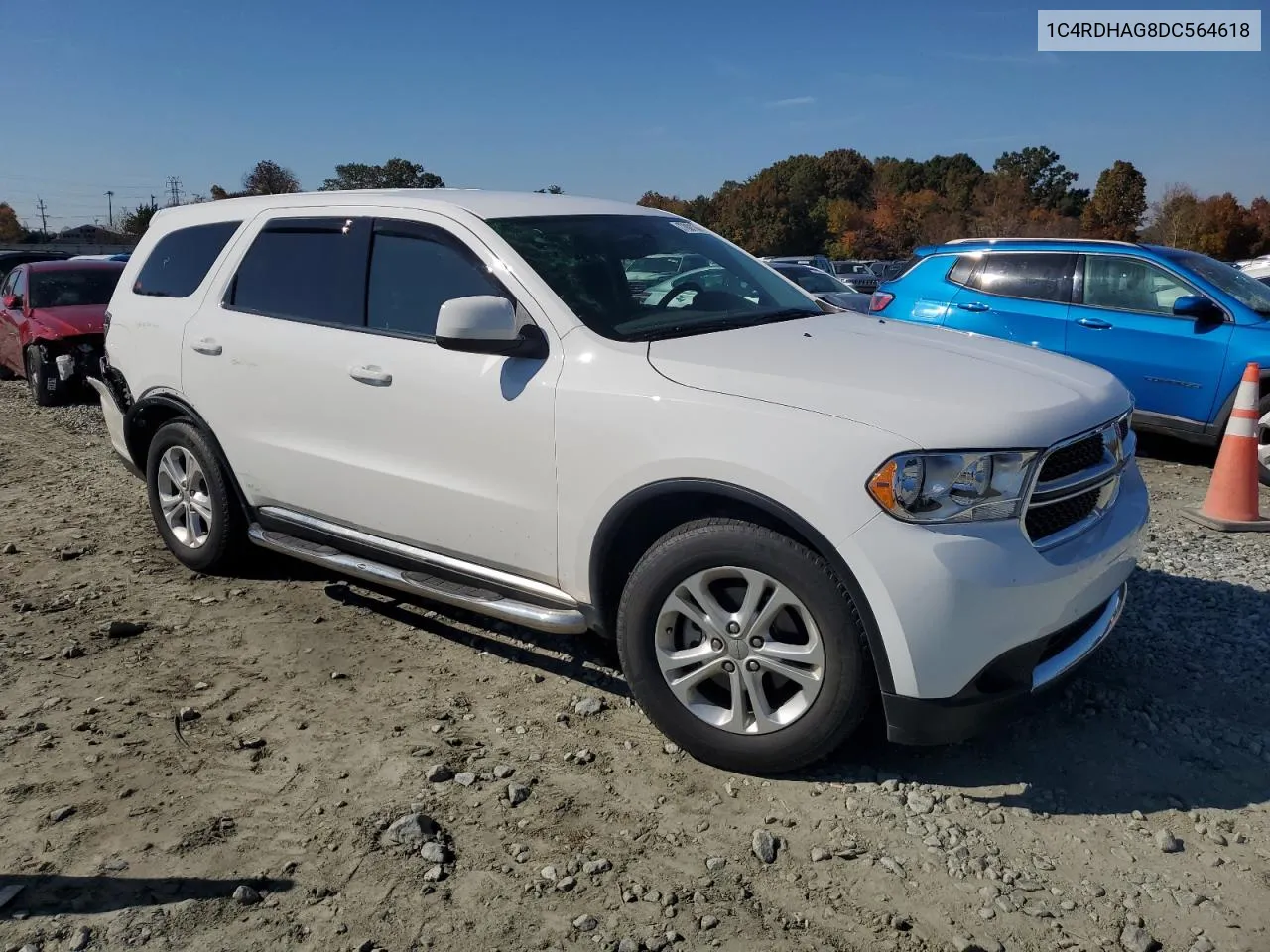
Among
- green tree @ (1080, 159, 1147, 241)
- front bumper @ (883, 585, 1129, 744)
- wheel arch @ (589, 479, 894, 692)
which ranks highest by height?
green tree @ (1080, 159, 1147, 241)

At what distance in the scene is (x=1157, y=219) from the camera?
65.2 m

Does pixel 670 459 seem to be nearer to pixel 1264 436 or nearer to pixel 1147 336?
pixel 1264 436

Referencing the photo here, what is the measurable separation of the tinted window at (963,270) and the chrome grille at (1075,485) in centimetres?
564

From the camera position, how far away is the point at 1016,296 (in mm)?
8484

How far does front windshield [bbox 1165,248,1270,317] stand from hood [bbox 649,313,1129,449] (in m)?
4.95

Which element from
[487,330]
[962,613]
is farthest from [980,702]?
[487,330]

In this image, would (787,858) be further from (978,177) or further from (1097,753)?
(978,177)

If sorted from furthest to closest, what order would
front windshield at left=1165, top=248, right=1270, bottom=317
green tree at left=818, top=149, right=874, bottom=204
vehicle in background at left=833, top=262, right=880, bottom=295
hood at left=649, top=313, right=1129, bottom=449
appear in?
green tree at left=818, top=149, right=874, bottom=204, vehicle in background at left=833, top=262, right=880, bottom=295, front windshield at left=1165, top=248, right=1270, bottom=317, hood at left=649, top=313, right=1129, bottom=449

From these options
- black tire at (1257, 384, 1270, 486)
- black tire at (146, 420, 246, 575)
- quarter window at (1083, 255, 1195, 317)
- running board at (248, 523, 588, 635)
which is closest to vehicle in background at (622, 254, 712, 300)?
running board at (248, 523, 588, 635)

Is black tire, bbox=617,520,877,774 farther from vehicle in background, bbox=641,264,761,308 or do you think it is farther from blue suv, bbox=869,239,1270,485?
blue suv, bbox=869,239,1270,485

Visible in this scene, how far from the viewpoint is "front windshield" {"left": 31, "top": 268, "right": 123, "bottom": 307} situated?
12.2m

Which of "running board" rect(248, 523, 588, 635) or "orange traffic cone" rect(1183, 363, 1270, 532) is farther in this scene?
"orange traffic cone" rect(1183, 363, 1270, 532)

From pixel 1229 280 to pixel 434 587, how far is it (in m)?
7.02

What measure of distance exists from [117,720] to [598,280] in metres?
2.42
